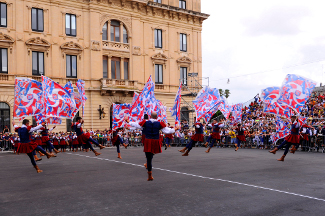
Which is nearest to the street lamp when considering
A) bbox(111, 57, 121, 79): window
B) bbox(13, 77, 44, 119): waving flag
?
Result: bbox(111, 57, 121, 79): window

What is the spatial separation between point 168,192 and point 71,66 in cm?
2771

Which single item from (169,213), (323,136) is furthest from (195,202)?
(323,136)

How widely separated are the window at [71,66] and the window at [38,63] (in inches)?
97.1

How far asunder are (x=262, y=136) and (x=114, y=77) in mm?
17739

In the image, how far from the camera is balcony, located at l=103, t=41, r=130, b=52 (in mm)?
35219

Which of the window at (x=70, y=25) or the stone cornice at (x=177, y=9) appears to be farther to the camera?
the stone cornice at (x=177, y=9)

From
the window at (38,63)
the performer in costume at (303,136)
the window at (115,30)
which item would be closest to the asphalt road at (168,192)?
A: the performer in costume at (303,136)

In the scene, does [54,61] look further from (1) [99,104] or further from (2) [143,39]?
(2) [143,39]

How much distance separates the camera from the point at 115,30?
36000mm

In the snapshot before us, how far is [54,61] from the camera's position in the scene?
3219 cm

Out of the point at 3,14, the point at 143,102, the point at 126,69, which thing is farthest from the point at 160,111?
the point at 3,14

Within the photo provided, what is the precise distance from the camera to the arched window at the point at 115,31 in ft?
116

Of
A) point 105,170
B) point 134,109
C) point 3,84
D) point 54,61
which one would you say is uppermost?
point 54,61

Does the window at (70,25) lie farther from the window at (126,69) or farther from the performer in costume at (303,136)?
the performer in costume at (303,136)
